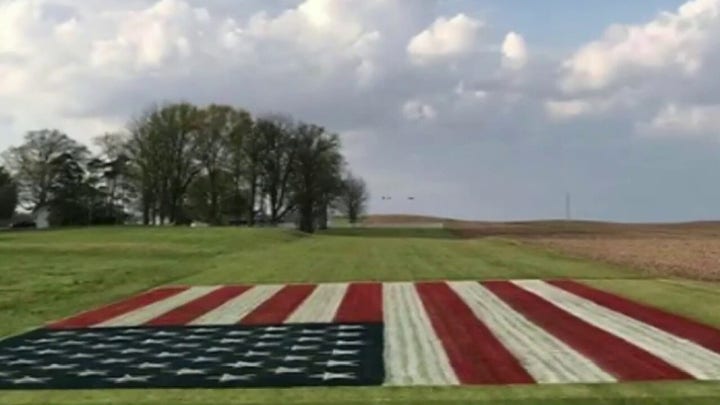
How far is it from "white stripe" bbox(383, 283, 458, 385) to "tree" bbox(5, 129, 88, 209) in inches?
4100

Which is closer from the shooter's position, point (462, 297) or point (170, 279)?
point (462, 297)

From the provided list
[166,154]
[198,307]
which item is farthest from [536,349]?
[166,154]

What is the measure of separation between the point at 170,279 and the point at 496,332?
21590mm

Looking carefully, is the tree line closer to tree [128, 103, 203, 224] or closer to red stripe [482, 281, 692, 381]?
tree [128, 103, 203, 224]

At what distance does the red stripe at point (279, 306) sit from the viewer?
22.3 meters

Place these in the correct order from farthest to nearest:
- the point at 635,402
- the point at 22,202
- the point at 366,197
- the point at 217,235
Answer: the point at 366,197 < the point at 22,202 < the point at 217,235 < the point at 635,402

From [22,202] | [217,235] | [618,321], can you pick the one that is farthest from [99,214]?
[618,321]

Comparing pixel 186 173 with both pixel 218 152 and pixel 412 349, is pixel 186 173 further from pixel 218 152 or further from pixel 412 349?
pixel 412 349

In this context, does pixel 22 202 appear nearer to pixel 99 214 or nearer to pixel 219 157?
pixel 99 214

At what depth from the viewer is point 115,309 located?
25953 mm

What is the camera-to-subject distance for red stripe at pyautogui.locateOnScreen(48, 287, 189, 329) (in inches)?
888

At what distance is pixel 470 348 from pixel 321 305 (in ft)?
30.7

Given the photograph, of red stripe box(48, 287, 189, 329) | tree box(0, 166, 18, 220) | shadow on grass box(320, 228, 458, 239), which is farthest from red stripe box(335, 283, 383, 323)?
tree box(0, 166, 18, 220)

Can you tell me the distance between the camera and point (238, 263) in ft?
158
